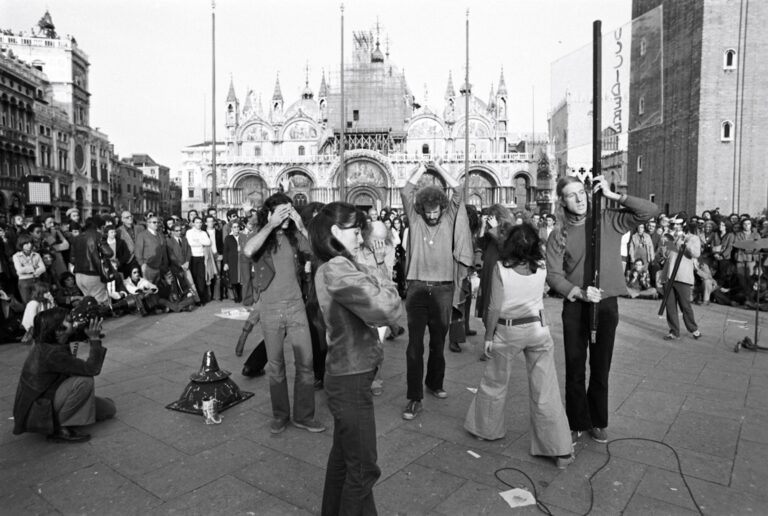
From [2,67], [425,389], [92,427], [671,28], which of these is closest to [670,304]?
[425,389]

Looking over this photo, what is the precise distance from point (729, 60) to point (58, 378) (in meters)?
29.3

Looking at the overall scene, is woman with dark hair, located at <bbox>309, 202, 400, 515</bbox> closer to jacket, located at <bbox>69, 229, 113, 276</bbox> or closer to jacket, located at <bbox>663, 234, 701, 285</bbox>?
jacket, located at <bbox>663, 234, 701, 285</bbox>

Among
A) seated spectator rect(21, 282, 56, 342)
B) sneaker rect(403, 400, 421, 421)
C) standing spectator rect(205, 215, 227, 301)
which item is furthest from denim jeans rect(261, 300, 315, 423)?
standing spectator rect(205, 215, 227, 301)

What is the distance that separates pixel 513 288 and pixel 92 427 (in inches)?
137

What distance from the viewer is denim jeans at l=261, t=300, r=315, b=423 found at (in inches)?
161

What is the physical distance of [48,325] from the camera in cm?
397

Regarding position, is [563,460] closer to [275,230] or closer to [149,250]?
[275,230]

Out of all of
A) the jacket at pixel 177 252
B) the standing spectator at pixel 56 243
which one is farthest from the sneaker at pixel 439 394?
the standing spectator at pixel 56 243

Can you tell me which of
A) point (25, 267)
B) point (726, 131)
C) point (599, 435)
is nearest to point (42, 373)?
point (599, 435)

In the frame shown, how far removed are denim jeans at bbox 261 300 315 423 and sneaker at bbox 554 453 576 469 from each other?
1.82 metres

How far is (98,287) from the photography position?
27.0ft

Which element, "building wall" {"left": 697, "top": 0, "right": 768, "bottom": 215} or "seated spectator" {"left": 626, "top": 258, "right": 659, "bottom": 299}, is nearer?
"seated spectator" {"left": 626, "top": 258, "right": 659, "bottom": 299}

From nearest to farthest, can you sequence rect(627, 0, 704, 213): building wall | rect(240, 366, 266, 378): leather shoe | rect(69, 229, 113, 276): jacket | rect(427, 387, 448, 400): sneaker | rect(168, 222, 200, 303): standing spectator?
rect(427, 387, 448, 400): sneaker
rect(240, 366, 266, 378): leather shoe
rect(69, 229, 113, 276): jacket
rect(168, 222, 200, 303): standing spectator
rect(627, 0, 704, 213): building wall

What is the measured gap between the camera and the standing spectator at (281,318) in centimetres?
408
